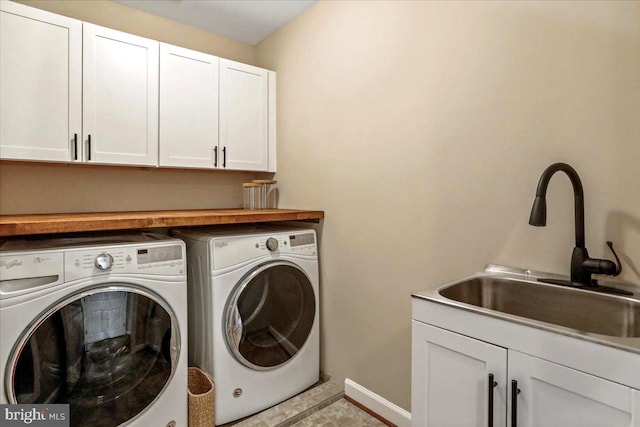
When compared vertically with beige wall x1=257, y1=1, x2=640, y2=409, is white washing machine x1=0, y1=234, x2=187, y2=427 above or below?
below

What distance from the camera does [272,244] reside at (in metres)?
1.93

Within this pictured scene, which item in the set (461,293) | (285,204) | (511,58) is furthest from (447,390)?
(285,204)

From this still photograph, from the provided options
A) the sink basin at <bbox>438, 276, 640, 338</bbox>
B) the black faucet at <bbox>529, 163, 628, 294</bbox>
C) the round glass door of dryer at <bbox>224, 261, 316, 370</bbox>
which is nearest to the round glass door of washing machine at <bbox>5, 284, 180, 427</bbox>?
the round glass door of dryer at <bbox>224, 261, 316, 370</bbox>

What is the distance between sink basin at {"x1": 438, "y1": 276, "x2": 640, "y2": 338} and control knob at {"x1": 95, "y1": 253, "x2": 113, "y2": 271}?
1.34 metres

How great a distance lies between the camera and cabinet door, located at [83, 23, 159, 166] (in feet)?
6.17

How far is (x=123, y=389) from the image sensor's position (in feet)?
4.92

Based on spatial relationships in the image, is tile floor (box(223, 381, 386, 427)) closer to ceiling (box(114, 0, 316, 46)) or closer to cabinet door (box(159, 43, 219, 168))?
cabinet door (box(159, 43, 219, 168))

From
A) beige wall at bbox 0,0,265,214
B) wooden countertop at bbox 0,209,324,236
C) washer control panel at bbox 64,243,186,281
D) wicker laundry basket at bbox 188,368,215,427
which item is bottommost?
wicker laundry basket at bbox 188,368,215,427

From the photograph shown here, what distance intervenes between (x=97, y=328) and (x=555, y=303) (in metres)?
1.79

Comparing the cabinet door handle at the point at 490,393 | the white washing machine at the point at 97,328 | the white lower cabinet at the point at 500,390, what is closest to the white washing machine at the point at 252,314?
the white washing machine at the point at 97,328

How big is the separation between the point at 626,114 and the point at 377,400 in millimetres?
1705

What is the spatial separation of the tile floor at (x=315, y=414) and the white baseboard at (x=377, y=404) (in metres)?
0.04

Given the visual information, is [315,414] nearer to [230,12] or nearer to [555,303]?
[555,303]

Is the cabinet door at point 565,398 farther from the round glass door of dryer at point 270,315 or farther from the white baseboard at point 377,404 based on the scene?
the round glass door of dryer at point 270,315
